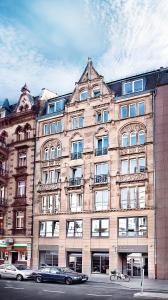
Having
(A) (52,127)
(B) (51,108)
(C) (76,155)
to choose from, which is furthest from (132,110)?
(B) (51,108)

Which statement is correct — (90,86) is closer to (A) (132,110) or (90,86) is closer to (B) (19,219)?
(A) (132,110)

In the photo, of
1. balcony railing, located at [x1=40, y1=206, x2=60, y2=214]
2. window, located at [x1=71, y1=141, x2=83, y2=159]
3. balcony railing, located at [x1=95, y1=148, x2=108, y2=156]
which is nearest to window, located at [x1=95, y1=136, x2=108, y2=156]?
balcony railing, located at [x1=95, y1=148, x2=108, y2=156]

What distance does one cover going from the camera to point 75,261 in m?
49.0

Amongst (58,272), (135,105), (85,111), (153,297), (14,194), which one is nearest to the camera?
(153,297)

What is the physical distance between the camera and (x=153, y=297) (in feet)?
88.4

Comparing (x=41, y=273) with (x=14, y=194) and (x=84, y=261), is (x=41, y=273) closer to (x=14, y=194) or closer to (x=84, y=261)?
(x=84, y=261)

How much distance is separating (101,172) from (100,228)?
6.50 metres

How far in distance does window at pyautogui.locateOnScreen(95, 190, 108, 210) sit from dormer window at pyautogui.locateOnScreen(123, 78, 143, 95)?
12264 mm

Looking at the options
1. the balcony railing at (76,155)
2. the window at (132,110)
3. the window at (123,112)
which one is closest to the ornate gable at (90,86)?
the window at (123,112)

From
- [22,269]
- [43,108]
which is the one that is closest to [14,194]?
[43,108]

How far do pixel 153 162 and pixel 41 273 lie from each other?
54.9ft

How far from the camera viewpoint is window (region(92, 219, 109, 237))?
47.1m

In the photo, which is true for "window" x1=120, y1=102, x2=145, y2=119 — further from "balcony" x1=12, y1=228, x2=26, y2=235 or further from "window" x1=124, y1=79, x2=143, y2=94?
"balcony" x1=12, y1=228, x2=26, y2=235

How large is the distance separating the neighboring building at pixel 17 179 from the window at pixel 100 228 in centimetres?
929
